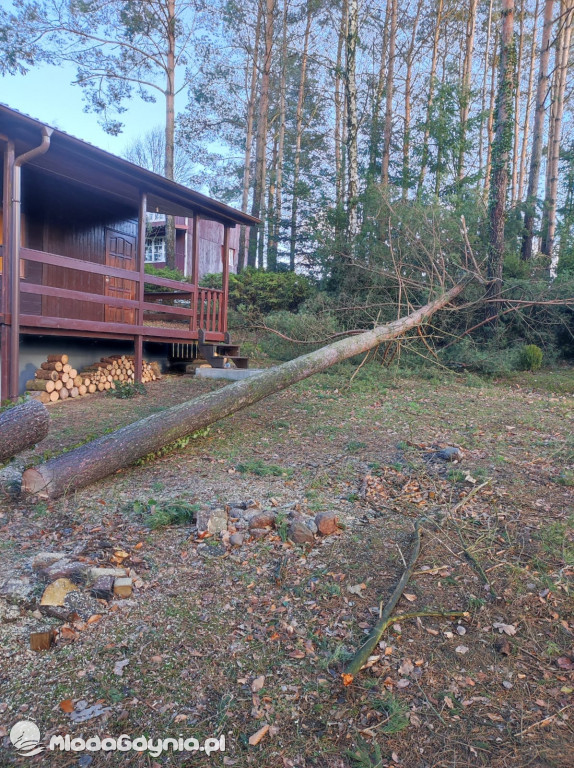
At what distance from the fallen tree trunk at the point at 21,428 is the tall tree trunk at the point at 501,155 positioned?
385 inches

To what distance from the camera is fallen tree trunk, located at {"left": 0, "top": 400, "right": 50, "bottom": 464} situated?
4.22m

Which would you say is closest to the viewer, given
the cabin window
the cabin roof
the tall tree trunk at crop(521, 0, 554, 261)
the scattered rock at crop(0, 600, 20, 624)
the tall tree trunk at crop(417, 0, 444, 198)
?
the scattered rock at crop(0, 600, 20, 624)

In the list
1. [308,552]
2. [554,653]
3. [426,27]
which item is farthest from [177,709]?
[426,27]

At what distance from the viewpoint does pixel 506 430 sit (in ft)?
20.8

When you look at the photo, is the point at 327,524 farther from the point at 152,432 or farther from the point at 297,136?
the point at 297,136

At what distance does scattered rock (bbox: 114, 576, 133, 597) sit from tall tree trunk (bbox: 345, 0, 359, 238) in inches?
480

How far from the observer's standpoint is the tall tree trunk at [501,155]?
A: 11.5m

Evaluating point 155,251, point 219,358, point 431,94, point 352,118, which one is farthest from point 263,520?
point 155,251

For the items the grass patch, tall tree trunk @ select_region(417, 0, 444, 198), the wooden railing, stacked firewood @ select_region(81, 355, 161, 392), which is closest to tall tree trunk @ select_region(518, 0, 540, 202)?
tall tree trunk @ select_region(417, 0, 444, 198)

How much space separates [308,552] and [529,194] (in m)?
15.4

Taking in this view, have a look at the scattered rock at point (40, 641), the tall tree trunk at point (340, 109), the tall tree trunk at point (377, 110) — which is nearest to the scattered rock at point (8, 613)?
the scattered rock at point (40, 641)

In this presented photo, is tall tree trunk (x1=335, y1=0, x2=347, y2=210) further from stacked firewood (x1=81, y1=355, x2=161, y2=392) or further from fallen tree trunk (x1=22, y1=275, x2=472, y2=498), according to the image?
fallen tree trunk (x1=22, y1=275, x2=472, y2=498)

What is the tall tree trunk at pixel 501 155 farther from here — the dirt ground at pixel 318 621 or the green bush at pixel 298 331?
the dirt ground at pixel 318 621

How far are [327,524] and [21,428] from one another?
102 inches
